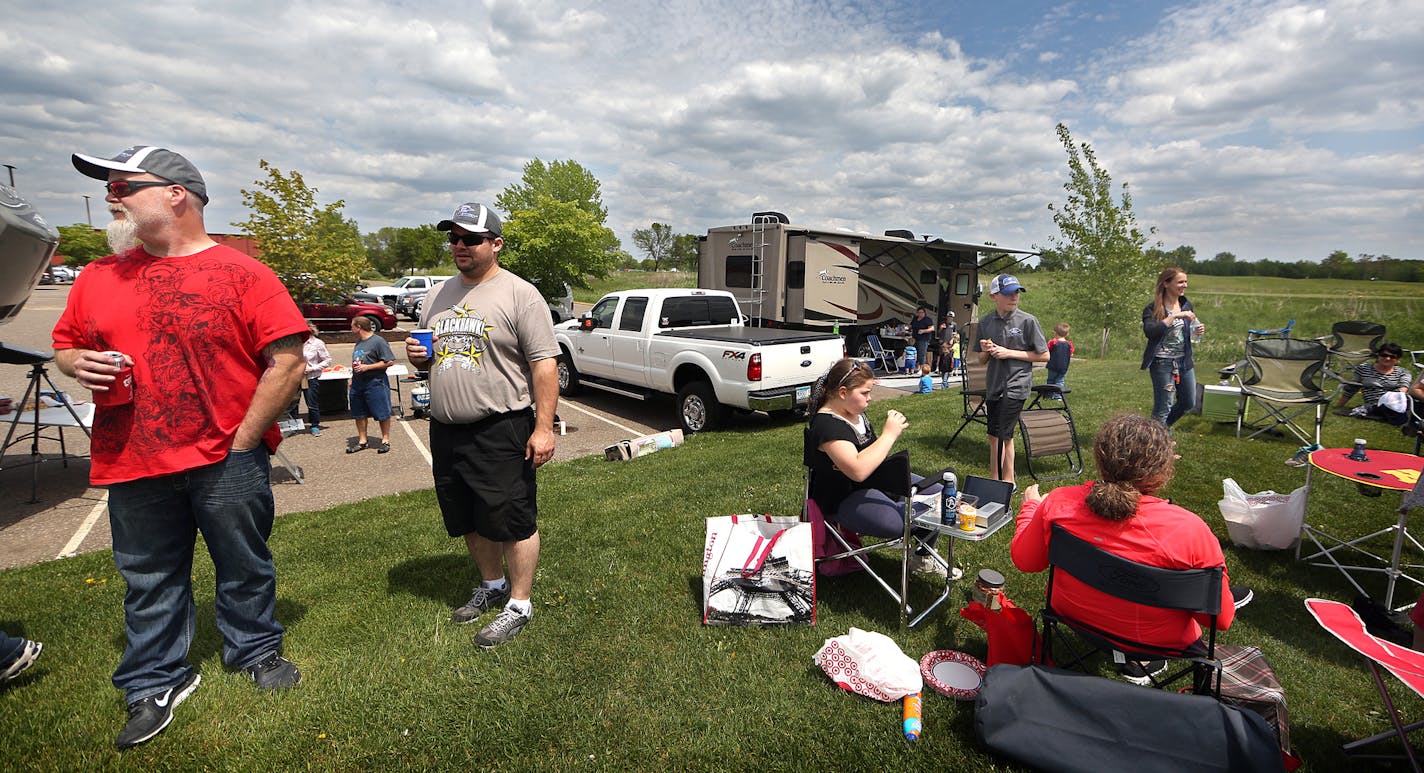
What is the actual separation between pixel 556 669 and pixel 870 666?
1.40 meters

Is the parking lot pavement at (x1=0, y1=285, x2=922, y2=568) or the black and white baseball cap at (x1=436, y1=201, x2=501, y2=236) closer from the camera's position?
the black and white baseball cap at (x1=436, y1=201, x2=501, y2=236)

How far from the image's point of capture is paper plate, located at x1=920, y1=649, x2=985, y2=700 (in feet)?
8.72

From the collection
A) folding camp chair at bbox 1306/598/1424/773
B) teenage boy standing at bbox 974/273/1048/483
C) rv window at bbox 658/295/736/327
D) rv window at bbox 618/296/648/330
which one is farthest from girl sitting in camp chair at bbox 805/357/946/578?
rv window at bbox 618/296/648/330

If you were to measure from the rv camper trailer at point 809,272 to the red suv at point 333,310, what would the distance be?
33.6ft

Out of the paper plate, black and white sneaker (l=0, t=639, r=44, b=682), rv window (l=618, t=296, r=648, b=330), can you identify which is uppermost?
rv window (l=618, t=296, r=648, b=330)

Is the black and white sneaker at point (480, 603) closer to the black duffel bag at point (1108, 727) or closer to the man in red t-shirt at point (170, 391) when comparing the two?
the man in red t-shirt at point (170, 391)

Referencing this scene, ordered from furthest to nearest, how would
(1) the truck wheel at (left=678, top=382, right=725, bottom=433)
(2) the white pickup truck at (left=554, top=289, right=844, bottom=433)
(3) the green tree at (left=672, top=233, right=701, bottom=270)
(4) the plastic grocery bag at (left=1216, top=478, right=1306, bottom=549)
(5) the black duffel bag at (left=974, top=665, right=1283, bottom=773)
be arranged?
(3) the green tree at (left=672, top=233, right=701, bottom=270) → (1) the truck wheel at (left=678, top=382, right=725, bottom=433) → (2) the white pickup truck at (left=554, top=289, right=844, bottom=433) → (4) the plastic grocery bag at (left=1216, top=478, right=1306, bottom=549) → (5) the black duffel bag at (left=974, top=665, right=1283, bottom=773)

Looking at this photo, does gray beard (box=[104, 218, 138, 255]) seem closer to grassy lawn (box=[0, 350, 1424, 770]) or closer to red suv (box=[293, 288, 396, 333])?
grassy lawn (box=[0, 350, 1424, 770])

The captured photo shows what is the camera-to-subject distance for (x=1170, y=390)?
5.69 metres

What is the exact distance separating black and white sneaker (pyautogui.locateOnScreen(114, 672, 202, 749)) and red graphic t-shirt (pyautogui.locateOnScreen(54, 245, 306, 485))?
888 mm


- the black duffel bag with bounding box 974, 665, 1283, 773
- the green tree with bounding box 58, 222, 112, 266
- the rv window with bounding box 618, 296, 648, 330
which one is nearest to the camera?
the black duffel bag with bounding box 974, 665, 1283, 773

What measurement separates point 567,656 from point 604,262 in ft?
80.4

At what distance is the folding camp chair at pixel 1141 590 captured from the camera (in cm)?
210

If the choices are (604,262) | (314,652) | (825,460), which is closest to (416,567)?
(314,652)
